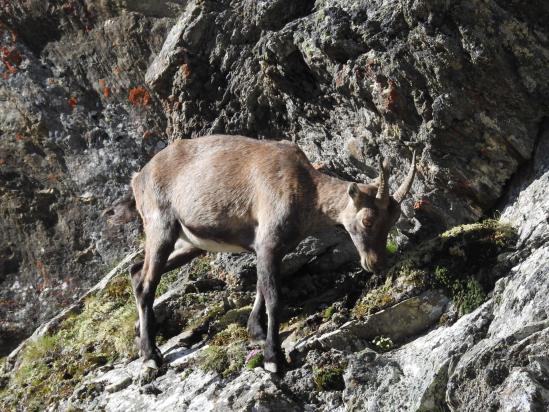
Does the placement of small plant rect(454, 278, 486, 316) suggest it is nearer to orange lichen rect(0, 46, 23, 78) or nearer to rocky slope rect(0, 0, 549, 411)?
rocky slope rect(0, 0, 549, 411)

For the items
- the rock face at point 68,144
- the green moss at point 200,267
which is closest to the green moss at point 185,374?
the green moss at point 200,267

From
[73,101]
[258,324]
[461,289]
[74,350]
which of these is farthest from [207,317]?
[73,101]

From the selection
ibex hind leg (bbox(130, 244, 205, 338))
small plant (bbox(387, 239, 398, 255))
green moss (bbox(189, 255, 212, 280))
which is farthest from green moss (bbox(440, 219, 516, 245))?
green moss (bbox(189, 255, 212, 280))

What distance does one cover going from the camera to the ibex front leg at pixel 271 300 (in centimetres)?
818

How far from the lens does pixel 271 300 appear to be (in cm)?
864

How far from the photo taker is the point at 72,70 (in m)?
13.9

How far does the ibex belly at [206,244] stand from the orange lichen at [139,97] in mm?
4500

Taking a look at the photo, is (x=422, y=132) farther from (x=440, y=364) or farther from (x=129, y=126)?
(x=129, y=126)

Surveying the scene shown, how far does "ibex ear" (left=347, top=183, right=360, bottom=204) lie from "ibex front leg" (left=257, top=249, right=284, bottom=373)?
1.07m

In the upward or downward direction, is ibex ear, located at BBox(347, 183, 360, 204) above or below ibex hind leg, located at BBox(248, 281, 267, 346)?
above

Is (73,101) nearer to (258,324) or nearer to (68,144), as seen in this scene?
(68,144)

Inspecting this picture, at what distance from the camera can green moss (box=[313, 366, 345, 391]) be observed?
307 inches

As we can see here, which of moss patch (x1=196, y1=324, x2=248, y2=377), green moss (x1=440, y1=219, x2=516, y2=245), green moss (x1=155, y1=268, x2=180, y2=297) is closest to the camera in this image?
moss patch (x1=196, y1=324, x2=248, y2=377)

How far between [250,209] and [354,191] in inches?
53.4
